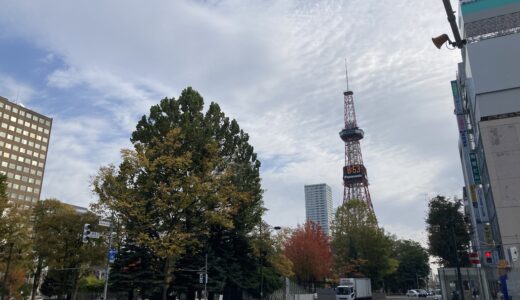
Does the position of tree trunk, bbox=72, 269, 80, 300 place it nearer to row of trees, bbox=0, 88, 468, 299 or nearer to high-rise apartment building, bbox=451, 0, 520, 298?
row of trees, bbox=0, 88, 468, 299

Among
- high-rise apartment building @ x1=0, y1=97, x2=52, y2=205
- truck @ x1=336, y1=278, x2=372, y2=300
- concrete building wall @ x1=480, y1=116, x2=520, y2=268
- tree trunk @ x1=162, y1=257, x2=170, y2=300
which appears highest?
high-rise apartment building @ x1=0, y1=97, x2=52, y2=205

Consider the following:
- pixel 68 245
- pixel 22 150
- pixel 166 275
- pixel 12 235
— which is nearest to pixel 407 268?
pixel 68 245

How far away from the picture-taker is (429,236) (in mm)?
53938

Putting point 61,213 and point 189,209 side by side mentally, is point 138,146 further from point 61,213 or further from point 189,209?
point 61,213

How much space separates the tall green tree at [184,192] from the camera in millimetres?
28000

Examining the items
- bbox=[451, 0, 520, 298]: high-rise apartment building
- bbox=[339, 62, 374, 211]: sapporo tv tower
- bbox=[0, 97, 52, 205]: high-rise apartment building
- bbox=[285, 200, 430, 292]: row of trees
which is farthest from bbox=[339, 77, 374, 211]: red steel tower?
bbox=[0, 97, 52, 205]: high-rise apartment building

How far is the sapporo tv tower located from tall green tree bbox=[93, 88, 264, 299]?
6143 cm

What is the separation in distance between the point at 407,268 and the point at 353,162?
29367mm

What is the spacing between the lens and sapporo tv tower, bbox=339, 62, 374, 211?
9938 cm

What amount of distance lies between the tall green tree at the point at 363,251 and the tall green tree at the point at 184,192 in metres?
29.5

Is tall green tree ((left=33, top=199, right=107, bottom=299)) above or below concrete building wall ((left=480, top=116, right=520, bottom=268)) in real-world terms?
below

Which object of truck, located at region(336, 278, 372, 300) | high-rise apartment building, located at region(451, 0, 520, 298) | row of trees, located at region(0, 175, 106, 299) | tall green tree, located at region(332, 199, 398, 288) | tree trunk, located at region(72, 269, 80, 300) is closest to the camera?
row of trees, located at region(0, 175, 106, 299)

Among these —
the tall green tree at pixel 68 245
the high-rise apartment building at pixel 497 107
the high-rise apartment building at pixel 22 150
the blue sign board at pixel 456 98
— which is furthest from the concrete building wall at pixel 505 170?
the high-rise apartment building at pixel 22 150

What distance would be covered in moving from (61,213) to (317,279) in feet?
118
